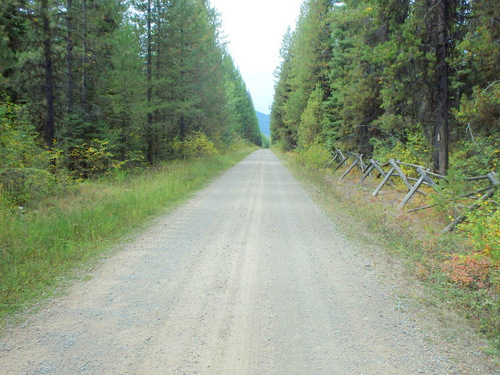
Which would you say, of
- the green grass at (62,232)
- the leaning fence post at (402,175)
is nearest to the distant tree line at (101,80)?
the green grass at (62,232)

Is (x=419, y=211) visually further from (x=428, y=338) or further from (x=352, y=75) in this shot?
(x=352, y=75)

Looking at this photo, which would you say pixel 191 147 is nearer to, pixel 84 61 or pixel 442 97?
pixel 84 61

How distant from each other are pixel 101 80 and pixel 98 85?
0.49m

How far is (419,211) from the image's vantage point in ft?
25.7

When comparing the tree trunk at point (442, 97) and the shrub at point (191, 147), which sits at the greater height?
the tree trunk at point (442, 97)

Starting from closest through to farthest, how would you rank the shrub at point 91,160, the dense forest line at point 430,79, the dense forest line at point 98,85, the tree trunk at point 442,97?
1. the dense forest line at point 430,79
2. the tree trunk at point 442,97
3. the dense forest line at point 98,85
4. the shrub at point 91,160

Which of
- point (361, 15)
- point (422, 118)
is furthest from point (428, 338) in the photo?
point (361, 15)

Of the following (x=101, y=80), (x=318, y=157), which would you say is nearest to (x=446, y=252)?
(x=318, y=157)

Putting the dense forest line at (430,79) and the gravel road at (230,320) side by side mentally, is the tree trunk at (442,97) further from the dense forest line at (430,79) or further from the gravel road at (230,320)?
the gravel road at (230,320)

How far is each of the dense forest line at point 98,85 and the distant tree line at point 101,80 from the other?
0.05m

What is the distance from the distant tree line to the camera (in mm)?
10953

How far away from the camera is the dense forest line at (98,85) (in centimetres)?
1052

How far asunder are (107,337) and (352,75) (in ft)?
46.0

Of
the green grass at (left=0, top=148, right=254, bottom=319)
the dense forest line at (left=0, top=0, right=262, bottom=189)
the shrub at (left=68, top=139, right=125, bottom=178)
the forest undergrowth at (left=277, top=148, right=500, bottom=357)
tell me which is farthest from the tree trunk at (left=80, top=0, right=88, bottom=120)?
the forest undergrowth at (left=277, top=148, right=500, bottom=357)
